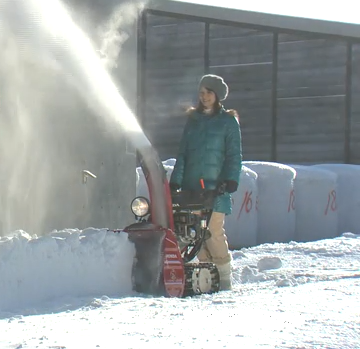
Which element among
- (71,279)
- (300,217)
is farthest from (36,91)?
(300,217)

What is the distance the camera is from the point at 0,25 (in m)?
7.98

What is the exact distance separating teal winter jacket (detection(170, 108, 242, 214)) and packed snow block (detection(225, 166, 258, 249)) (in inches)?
230

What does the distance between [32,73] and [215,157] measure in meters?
2.27

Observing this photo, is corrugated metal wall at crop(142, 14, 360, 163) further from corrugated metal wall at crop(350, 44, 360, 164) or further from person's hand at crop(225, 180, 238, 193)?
person's hand at crop(225, 180, 238, 193)

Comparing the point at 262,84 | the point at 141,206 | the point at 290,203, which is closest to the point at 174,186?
the point at 141,206

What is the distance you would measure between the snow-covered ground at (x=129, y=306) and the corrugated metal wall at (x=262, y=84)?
14.5 meters

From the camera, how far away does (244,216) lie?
13070 mm

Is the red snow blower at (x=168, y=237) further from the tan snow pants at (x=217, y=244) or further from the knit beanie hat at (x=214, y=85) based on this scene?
the knit beanie hat at (x=214, y=85)

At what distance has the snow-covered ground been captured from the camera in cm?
434

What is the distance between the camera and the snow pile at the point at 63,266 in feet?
19.4

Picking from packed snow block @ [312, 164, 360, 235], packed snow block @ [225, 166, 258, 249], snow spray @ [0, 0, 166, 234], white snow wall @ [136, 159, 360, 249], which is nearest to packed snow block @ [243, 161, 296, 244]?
white snow wall @ [136, 159, 360, 249]

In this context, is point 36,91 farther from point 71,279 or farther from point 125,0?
point 71,279

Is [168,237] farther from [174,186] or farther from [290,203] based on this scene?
[290,203]

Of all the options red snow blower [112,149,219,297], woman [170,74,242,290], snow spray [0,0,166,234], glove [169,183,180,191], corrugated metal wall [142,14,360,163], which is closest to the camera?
red snow blower [112,149,219,297]
